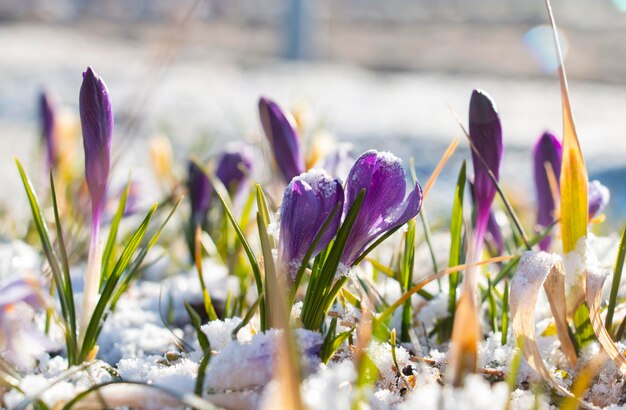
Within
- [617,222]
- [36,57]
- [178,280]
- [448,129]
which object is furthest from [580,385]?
[36,57]

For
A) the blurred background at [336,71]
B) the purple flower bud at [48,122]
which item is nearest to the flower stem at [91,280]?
the blurred background at [336,71]

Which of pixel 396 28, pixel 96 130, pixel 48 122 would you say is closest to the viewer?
pixel 96 130

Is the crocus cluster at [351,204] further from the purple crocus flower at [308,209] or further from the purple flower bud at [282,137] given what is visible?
the purple flower bud at [282,137]

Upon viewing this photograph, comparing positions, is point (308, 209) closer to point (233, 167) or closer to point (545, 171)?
point (545, 171)

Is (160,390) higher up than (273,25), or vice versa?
(273,25)

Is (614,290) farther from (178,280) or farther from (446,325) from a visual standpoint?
(178,280)

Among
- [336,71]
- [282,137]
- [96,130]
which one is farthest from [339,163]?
[336,71]
